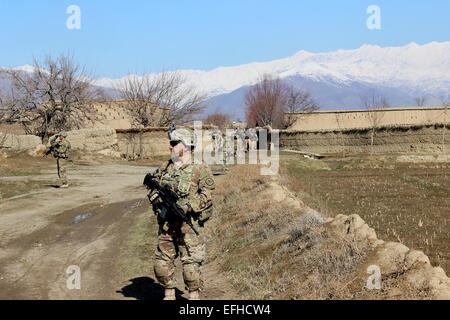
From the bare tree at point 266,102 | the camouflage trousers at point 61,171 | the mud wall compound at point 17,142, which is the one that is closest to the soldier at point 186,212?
the camouflage trousers at point 61,171

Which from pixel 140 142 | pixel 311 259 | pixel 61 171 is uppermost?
pixel 140 142

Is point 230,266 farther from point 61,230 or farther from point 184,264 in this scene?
point 61,230

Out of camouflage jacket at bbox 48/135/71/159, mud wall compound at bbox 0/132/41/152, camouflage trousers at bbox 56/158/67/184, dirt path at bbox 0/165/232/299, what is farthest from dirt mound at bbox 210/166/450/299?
mud wall compound at bbox 0/132/41/152

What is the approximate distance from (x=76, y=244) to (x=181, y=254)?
4202 millimetres

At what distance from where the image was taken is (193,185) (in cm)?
615

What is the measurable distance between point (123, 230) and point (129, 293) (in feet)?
14.6

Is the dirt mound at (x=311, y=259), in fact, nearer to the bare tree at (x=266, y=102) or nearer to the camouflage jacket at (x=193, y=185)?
the camouflage jacket at (x=193, y=185)

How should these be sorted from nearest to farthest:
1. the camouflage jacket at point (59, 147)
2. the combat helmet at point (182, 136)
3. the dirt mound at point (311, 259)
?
the dirt mound at point (311, 259)
the combat helmet at point (182, 136)
the camouflage jacket at point (59, 147)

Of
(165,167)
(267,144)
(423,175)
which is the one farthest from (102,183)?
(267,144)

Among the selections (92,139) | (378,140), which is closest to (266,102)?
(378,140)

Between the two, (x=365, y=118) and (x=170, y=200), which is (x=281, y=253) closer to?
(x=170, y=200)

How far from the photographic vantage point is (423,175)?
26.3 meters

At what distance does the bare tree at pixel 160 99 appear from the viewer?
147 feet

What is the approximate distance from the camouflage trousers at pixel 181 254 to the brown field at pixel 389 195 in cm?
472
